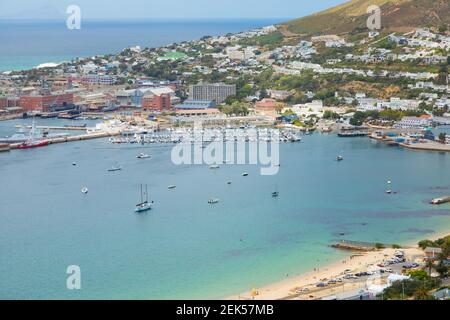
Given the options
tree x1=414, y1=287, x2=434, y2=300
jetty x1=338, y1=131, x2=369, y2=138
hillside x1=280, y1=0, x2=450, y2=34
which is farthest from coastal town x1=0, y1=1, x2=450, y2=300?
tree x1=414, y1=287, x2=434, y2=300

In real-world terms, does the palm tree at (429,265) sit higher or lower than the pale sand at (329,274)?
higher

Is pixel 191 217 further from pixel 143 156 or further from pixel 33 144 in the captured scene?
pixel 33 144

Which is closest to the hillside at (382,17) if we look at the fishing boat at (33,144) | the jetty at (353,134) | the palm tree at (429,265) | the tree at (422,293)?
the jetty at (353,134)

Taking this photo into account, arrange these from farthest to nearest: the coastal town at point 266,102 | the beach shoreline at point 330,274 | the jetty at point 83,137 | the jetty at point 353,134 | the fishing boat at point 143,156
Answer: the jetty at point 353,134 < the jetty at point 83,137 < the fishing boat at point 143,156 < the coastal town at point 266,102 < the beach shoreline at point 330,274

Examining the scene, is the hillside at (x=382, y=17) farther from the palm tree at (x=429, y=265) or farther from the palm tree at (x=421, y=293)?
the palm tree at (x=421, y=293)

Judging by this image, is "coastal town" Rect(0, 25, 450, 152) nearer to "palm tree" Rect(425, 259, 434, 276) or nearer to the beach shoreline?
the beach shoreline

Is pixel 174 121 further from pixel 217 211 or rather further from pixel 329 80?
pixel 217 211

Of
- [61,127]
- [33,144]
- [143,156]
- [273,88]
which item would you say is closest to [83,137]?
[33,144]

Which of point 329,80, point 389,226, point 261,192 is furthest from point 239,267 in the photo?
point 329,80

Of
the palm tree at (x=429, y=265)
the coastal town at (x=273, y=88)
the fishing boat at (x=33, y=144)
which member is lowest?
the palm tree at (x=429, y=265)
